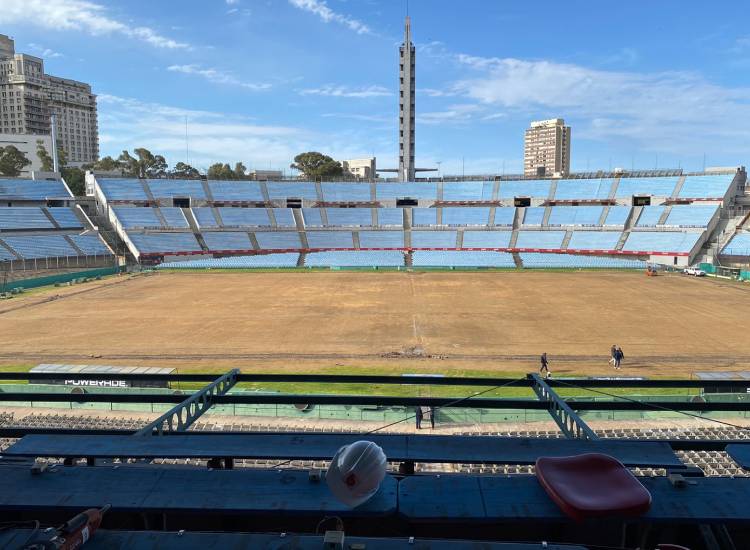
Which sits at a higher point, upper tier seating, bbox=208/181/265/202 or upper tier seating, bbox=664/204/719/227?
upper tier seating, bbox=208/181/265/202

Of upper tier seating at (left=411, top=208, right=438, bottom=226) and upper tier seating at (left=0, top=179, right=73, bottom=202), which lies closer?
upper tier seating at (left=0, top=179, right=73, bottom=202)

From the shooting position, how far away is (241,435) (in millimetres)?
4875

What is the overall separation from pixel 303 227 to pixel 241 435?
73.1m

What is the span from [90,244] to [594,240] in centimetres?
6863

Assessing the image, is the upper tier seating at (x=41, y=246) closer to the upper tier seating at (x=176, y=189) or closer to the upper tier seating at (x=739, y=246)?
the upper tier seating at (x=176, y=189)

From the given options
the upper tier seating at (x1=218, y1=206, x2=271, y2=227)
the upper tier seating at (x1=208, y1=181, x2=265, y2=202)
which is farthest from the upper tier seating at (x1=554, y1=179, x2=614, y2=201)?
the upper tier seating at (x1=208, y1=181, x2=265, y2=202)

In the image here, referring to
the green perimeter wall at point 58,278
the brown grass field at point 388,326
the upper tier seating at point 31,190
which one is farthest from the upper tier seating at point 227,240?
the brown grass field at point 388,326

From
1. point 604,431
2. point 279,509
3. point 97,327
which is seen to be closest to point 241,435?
point 279,509

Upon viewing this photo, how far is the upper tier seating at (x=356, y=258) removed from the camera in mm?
64062

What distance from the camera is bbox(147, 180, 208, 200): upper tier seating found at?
7694 cm

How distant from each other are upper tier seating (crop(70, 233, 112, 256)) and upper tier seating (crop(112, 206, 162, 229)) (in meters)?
4.21

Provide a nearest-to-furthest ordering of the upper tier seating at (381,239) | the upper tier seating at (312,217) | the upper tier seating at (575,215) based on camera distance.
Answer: the upper tier seating at (575,215) < the upper tier seating at (381,239) < the upper tier seating at (312,217)

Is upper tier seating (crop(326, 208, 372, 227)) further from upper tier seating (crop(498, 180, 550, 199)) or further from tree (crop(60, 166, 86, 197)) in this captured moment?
tree (crop(60, 166, 86, 197))

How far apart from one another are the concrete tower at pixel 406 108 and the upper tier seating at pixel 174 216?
40451 millimetres
